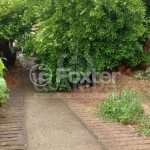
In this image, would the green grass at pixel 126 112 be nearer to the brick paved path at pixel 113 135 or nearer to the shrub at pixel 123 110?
the shrub at pixel 123 110

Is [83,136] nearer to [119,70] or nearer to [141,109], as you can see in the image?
[141,109]

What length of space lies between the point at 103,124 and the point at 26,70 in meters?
7.40

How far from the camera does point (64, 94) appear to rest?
7.07 meters

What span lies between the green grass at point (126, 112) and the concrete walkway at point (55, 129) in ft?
2.11

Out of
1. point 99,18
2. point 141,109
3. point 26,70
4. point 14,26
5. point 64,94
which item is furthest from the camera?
point 26,70

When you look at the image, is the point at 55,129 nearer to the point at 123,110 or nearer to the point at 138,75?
the point at 123,110

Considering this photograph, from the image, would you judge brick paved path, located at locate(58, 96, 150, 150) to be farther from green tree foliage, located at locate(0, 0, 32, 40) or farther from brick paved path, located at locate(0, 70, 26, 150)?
green tree foliage, located at locate(0, 0, 32, 40)

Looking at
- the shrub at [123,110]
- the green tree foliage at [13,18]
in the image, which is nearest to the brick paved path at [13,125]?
the shrub at [123,110]

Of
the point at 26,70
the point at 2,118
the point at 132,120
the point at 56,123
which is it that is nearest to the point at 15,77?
the point at 26,70

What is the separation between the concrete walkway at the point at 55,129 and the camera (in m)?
3.77

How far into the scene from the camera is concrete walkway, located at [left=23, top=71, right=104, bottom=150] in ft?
12.4

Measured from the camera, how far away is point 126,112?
188 inches

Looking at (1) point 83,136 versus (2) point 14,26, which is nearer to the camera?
(1) point 83,136

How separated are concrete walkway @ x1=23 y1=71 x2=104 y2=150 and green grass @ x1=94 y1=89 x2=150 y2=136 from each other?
2.11ft
